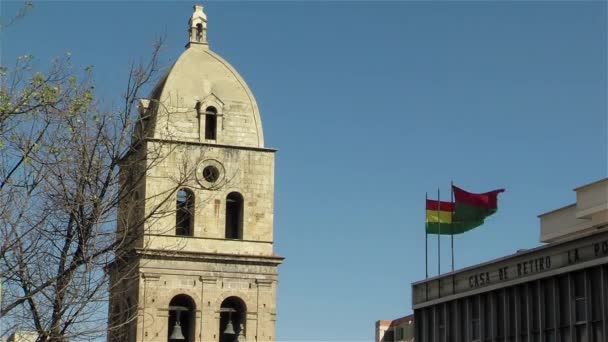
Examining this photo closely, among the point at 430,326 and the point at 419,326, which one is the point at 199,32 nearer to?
the point at 419,326

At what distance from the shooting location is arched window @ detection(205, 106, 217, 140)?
230ft

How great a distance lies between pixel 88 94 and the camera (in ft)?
86.6

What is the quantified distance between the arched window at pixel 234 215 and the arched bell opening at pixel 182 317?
13.1 ft

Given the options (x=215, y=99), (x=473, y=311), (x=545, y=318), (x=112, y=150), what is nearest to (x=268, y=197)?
(x=215, y=99)

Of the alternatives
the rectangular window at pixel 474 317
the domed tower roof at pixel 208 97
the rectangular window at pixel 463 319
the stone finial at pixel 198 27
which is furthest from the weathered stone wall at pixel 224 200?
the rectangular window at pixel 474 317

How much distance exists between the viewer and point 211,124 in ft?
231

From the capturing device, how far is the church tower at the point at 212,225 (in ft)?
221

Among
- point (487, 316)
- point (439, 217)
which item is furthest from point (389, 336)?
point (487, 316)

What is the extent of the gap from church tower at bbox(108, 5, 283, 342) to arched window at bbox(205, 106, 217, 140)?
5 cm

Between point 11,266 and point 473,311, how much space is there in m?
28.3

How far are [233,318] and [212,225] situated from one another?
15.7 feet

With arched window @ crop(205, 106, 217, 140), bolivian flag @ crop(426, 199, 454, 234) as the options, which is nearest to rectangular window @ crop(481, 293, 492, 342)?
bolivian flag @ crop(426, 199, 454, 234)

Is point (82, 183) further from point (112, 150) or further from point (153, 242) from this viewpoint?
point (153, 242)

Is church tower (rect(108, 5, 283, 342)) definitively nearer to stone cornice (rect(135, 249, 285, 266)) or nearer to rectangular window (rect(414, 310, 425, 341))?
stone cornice (rect(135, 249, 285, 266))
